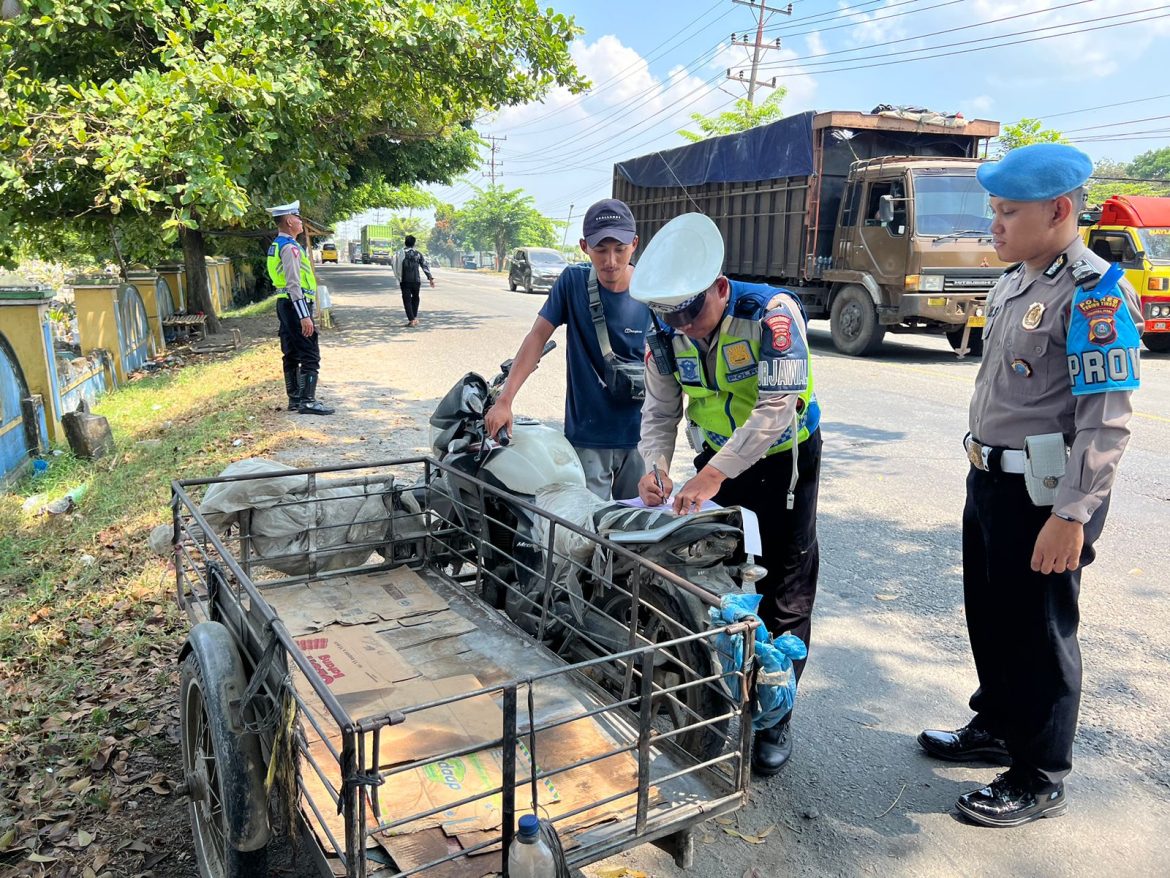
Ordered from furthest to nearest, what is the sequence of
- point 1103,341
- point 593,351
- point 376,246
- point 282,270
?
point 376,246, point 282,270, point 593,351, point 1103,341

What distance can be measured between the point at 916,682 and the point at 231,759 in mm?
2549

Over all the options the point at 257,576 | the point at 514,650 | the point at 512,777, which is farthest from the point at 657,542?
the point at 257,576

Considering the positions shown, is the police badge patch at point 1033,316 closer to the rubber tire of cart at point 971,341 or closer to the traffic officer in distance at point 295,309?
the traffic officer in distance at point 295,309

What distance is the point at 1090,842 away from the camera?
8.16 feet

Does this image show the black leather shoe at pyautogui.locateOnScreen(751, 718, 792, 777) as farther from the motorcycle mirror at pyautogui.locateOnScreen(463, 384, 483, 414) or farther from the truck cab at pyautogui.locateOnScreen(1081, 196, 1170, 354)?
the truck cab at pyautogui.locateOnScreen(1081, 196, 1170, 354)

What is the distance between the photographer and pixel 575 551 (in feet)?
9.17

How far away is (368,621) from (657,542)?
1.21 m

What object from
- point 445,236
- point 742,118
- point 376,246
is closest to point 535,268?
point 742,118

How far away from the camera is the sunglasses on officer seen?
251cm

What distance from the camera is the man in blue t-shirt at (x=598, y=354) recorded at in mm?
3395

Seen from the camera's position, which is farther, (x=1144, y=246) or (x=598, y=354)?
(x=1144, y=246)

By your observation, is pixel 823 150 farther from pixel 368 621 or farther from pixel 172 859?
pixel 172 859

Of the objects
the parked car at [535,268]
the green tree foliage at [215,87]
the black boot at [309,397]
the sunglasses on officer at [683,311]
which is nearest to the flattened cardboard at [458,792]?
the sunglasses on officer at [683,311]

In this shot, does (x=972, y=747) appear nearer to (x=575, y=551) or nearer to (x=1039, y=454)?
(x=1039, y=454)
